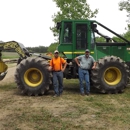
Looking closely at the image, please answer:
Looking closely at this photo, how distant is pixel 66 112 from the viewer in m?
6.95

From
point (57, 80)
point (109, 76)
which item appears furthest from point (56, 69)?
point (109, 76)

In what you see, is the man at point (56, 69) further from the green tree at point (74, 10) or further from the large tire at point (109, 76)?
the green tree at point (74, 10)

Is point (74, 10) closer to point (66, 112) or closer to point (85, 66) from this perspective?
point (85, 66)

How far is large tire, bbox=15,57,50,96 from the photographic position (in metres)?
9.54

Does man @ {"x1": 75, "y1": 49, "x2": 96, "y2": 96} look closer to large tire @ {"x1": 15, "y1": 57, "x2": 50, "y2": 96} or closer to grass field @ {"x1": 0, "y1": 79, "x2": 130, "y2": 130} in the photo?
grass field @ {"x1": 0, "y1": 79, "x2": 130, "y2": 130}

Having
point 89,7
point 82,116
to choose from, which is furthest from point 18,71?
point 89,7

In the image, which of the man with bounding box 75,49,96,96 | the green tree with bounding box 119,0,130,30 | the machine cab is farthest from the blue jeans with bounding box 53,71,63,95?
the green tree with bounding box 119,0,130,30

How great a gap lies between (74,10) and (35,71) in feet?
38.0

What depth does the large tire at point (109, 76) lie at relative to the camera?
31.6 ft

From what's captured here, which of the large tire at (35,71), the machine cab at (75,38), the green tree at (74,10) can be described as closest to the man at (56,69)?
the large tire at (35,71)

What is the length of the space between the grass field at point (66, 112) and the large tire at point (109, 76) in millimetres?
314

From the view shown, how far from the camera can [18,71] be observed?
31.7ft

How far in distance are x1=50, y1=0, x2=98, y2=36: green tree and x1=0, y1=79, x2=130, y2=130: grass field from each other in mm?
11762

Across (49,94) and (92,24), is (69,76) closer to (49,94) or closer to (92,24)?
(49,94)
